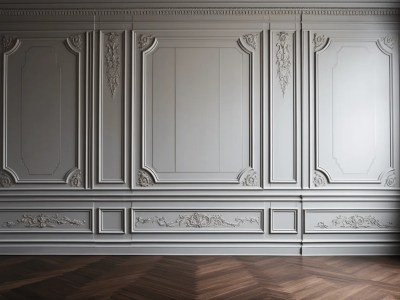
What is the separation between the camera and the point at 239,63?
3766 mm

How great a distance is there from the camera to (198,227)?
12.2ft

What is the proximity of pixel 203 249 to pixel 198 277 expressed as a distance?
714 mm

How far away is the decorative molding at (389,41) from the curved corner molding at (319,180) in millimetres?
1682

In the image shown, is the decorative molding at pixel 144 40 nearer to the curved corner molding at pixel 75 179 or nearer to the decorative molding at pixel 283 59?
the decorative molding at pixel 283 59

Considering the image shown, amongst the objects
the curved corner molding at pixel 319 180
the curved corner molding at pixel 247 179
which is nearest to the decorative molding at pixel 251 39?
the curved corner molding at pixel 247 179

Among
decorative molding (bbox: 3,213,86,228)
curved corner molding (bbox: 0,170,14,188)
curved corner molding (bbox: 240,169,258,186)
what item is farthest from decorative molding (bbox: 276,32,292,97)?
curved corner molding (bbox: 0,170,14,188)

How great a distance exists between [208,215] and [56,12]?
290 cm

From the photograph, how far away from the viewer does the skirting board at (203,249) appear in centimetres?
368

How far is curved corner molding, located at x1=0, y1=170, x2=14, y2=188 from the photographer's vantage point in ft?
12.2

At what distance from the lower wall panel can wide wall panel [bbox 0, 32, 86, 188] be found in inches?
15.2

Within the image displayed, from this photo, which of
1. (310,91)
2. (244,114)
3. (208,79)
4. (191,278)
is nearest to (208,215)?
(191,278)

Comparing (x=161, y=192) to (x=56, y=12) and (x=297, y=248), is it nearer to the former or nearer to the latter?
(x=297, y=248)

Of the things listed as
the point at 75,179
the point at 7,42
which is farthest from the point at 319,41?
the point at 7,42

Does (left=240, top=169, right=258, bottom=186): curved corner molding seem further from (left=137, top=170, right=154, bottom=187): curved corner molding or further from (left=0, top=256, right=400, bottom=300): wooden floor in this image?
(left=137, top=170, right=154, bottom=187): curved corner molding
